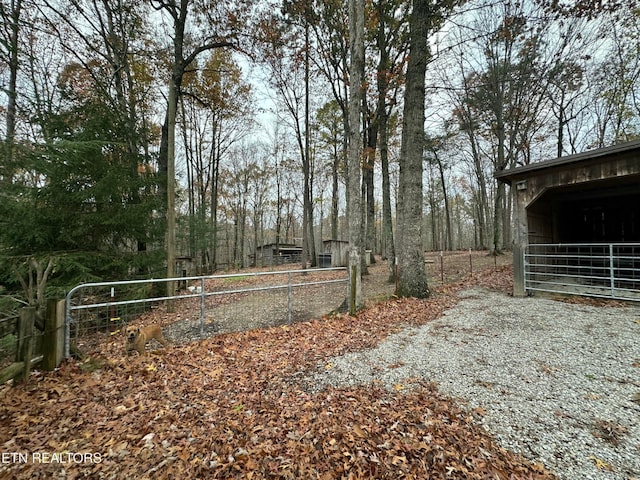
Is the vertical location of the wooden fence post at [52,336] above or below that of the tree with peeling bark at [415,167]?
below

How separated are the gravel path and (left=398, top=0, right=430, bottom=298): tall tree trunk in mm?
1682

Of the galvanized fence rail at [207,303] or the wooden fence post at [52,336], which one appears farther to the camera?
the galvanized fence rail at [207,303]

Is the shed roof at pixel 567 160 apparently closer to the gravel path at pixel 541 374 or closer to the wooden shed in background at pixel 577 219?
the wooden shed in background at pixel 577 219

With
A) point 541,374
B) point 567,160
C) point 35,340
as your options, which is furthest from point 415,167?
point 35,340

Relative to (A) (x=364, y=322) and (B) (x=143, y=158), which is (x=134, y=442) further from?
(B) (x=143, y=158)

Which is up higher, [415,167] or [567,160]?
[415,167]

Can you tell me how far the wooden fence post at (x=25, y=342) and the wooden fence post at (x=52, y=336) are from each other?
0.20 meters

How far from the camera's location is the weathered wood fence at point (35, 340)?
285cm

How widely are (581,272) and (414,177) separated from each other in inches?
302

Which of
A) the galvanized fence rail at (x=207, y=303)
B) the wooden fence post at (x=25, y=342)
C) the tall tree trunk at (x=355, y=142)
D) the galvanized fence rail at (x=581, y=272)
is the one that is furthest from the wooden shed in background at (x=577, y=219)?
the wooden fence post at (x=25, y=342)

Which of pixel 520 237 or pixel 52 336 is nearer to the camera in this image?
pixel 52 336

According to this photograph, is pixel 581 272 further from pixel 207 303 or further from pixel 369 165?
pixel 207 303

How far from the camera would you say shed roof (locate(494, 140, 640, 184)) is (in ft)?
17.0

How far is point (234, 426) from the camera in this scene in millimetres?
2338
